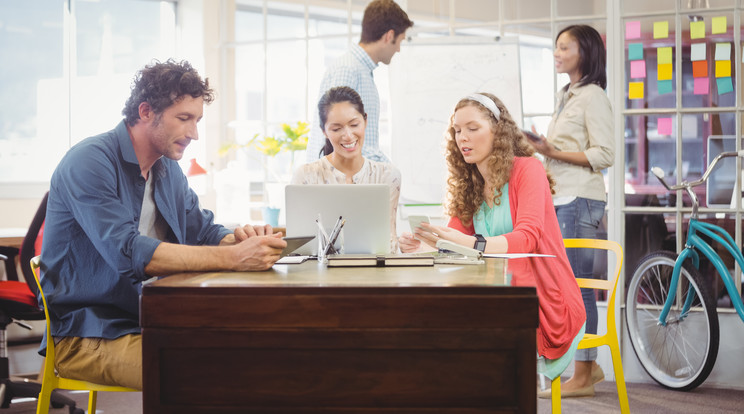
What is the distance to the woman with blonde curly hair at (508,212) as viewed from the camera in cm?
210

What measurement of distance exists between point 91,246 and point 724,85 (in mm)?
3037

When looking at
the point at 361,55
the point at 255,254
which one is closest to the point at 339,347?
the point at 255,254

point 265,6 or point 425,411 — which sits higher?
point 265,6

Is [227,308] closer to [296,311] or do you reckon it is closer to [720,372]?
[296,311]

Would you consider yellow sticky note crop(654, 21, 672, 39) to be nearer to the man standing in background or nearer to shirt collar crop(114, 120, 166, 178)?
the man standing in background

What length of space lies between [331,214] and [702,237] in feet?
7.56

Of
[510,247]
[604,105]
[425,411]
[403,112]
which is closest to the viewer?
[425,411]

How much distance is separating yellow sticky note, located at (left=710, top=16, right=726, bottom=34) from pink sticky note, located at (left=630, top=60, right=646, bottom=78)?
347 mm

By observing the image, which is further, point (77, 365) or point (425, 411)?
point (77, 365)

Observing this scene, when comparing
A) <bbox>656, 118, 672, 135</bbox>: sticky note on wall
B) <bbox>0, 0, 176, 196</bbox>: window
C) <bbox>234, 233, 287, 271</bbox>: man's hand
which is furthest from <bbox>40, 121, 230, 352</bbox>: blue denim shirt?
<bbox>0, 0, 176, 196</bbox>: window

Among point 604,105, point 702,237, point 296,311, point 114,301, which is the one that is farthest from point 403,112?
point 296,311

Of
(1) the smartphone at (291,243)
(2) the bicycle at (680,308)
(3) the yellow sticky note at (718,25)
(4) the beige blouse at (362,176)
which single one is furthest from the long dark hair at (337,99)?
(3) the yellow sticky note at (718,25)

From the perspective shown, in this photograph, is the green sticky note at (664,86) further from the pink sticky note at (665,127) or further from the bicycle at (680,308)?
the bicycle at (680,308)

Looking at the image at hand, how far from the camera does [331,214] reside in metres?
2.08
